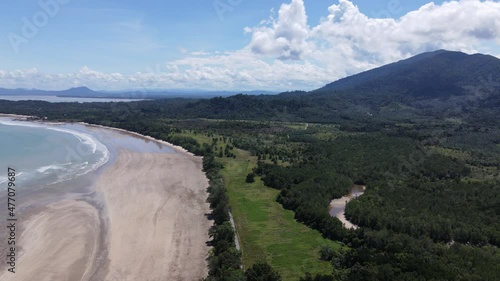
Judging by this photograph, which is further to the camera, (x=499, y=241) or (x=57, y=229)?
(x=57, y=229)

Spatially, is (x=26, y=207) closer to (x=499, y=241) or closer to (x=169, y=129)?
(x=499, y=241)

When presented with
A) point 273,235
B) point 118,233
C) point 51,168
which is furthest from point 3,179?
point 273,235

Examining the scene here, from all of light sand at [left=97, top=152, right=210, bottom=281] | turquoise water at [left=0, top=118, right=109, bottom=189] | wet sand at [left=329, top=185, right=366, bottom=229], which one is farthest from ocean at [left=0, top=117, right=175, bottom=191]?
wet sand at [left=329, top=185, right=366, bottom=229]

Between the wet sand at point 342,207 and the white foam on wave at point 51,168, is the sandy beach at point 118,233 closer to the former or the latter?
the white foam on wave at point 51,168

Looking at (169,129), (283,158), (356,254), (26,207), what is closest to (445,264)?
(356,254)

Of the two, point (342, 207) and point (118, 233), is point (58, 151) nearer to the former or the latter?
point (118, 233)

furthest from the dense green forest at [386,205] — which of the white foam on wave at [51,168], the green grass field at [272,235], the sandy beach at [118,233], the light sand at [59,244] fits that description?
the white foam on wave at [51,168]

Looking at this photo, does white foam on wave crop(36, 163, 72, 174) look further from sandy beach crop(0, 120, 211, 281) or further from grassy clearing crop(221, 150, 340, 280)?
grassy clearing crop(221, 150, 340, 280)
